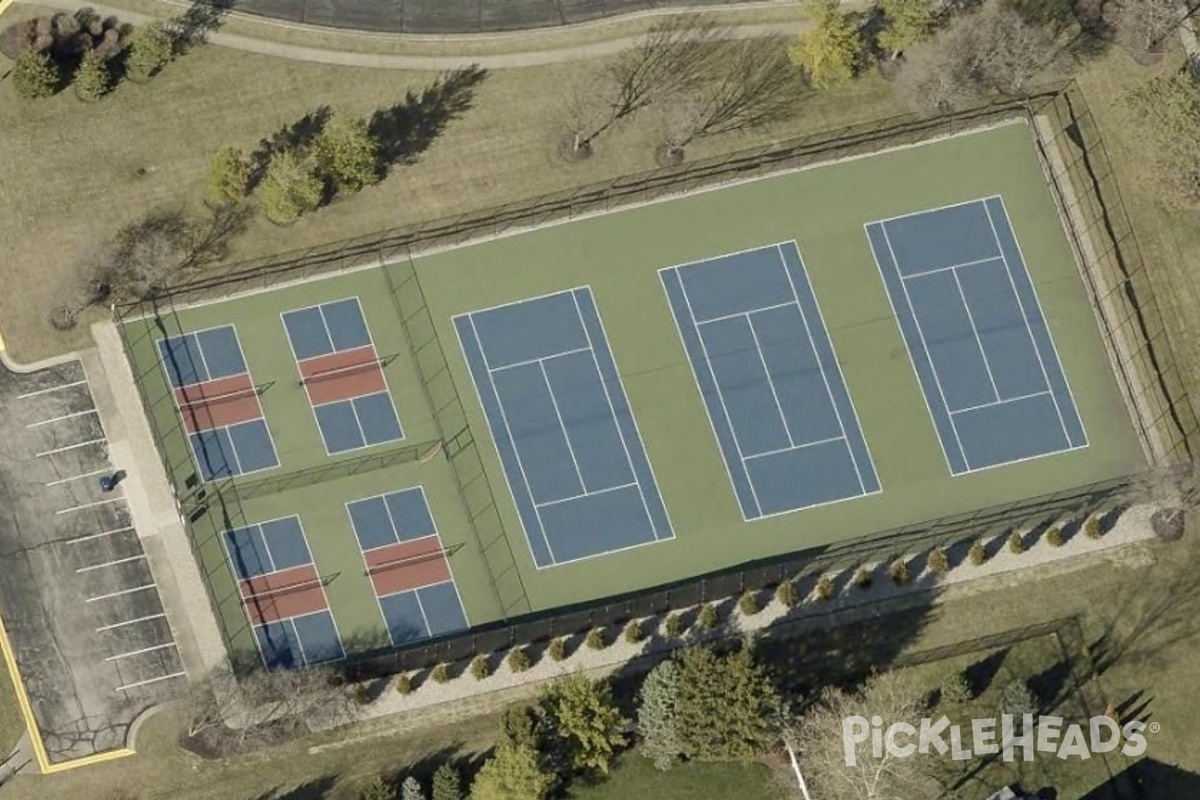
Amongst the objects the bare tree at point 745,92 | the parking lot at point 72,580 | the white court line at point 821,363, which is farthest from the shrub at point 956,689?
the parking lot at point 72,580

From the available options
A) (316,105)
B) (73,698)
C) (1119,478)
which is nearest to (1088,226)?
(1119,478)

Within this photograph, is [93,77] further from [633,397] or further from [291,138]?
[633,397]

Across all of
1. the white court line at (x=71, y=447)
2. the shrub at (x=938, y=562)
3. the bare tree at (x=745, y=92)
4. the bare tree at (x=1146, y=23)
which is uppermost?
the bare tree at (x=745, y=92)

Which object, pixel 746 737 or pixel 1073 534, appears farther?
pixel 1073 534

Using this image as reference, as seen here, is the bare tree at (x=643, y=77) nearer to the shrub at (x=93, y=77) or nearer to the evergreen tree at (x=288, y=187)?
the evergreen tree at (x=288, y=187)

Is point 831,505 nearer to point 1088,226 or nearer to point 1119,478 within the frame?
point 1119,478
